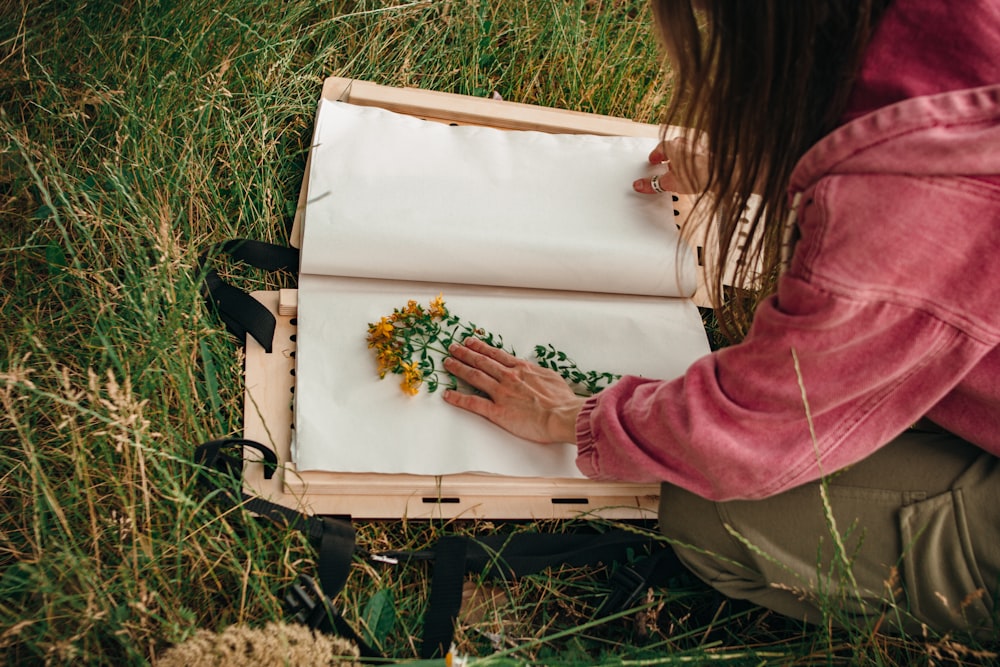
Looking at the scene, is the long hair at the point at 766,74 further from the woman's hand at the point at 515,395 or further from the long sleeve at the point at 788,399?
the woman's hand at the point at 515,395

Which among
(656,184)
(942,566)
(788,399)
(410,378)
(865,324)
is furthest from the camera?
(656,184)

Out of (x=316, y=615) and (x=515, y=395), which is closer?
(x=316, y=615)

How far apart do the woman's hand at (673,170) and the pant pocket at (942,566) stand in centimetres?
69

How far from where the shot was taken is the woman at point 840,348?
33.3 inches

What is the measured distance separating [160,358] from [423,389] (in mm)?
430

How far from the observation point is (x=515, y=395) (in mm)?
1375

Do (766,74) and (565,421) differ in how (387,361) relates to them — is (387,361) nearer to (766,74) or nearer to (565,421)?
(565,421)

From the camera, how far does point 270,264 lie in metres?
1.52

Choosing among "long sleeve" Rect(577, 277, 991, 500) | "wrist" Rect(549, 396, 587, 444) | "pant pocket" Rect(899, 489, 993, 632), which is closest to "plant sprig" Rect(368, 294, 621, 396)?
"wrist" Rect(549, 396, 587, 444)

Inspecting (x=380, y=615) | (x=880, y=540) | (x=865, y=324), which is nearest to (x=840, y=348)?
(x=865, y=324)

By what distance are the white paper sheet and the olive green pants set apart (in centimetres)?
30

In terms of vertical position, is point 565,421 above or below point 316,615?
above

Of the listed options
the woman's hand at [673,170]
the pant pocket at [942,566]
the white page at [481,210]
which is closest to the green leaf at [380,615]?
the white page at [481,210]

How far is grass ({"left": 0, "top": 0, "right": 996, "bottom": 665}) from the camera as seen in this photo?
3.59 ft
